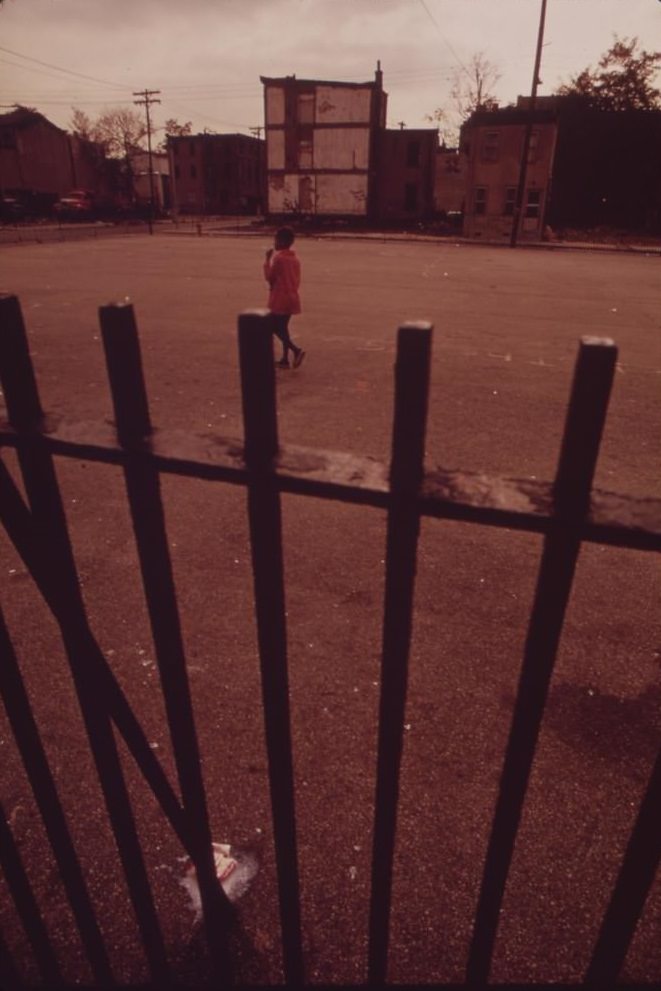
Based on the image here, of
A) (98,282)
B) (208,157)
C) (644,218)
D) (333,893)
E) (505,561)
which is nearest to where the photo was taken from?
(333,893)

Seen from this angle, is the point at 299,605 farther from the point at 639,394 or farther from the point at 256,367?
Result: the point at 639,394

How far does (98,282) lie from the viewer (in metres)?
16.9

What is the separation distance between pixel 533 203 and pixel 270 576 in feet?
134

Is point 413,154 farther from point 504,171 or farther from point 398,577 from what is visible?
point 398,577

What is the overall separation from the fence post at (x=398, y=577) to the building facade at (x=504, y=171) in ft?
131

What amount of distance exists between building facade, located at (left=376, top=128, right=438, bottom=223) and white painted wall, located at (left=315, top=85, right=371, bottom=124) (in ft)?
16.6

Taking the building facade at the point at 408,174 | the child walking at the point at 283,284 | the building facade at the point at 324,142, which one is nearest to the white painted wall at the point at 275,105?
the building facade at the point at 324,142

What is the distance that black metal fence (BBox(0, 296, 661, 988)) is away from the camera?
0.88 meters

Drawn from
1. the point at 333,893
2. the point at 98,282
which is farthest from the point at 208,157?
the point at 333,893

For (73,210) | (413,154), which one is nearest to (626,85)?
(413,154)

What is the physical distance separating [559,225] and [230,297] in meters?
42.2

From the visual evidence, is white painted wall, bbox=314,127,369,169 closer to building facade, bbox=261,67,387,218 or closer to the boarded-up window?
building facade, bbox=261,67,387,218

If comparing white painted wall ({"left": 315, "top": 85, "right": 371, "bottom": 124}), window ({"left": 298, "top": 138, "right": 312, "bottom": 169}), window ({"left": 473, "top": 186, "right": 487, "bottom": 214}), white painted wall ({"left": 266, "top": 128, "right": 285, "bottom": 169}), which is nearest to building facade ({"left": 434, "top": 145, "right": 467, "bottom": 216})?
white painted wall ({"left": 315, "top": 85, "right": 371, "bottom": 124})

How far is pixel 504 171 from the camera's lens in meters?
36.7
